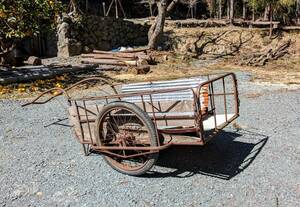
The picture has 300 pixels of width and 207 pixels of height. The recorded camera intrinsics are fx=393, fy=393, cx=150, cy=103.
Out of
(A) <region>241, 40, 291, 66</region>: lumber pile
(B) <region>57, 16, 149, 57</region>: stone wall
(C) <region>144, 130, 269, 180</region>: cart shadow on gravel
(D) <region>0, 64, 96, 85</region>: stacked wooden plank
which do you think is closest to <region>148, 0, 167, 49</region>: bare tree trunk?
(B) <region>57, 16, 149, 57</region>: stone wall

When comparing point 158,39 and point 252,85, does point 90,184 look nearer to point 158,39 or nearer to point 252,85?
point 252,85

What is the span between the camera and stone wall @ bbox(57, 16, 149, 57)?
17.8 meters

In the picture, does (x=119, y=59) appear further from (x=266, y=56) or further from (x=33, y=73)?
(x=266, y=56)

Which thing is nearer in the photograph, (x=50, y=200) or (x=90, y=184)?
(x=50, y=200)

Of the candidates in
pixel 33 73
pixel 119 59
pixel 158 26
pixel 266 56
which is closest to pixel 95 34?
pixel 158 26

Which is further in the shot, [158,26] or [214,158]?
[158,26]

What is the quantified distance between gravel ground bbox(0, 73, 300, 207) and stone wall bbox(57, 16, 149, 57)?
10830 millimetres

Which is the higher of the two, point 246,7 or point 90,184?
point 246,7

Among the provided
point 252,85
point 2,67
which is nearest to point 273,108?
point 252,85

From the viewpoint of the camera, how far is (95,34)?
1934 centimetres

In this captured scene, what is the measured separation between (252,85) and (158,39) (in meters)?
7.95

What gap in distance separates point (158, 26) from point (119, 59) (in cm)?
320

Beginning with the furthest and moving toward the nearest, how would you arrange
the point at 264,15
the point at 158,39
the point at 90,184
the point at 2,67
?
the point at 264,15, the point at 158,39, the point at 2,67, the point at 90,184

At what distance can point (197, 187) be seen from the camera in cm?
484
